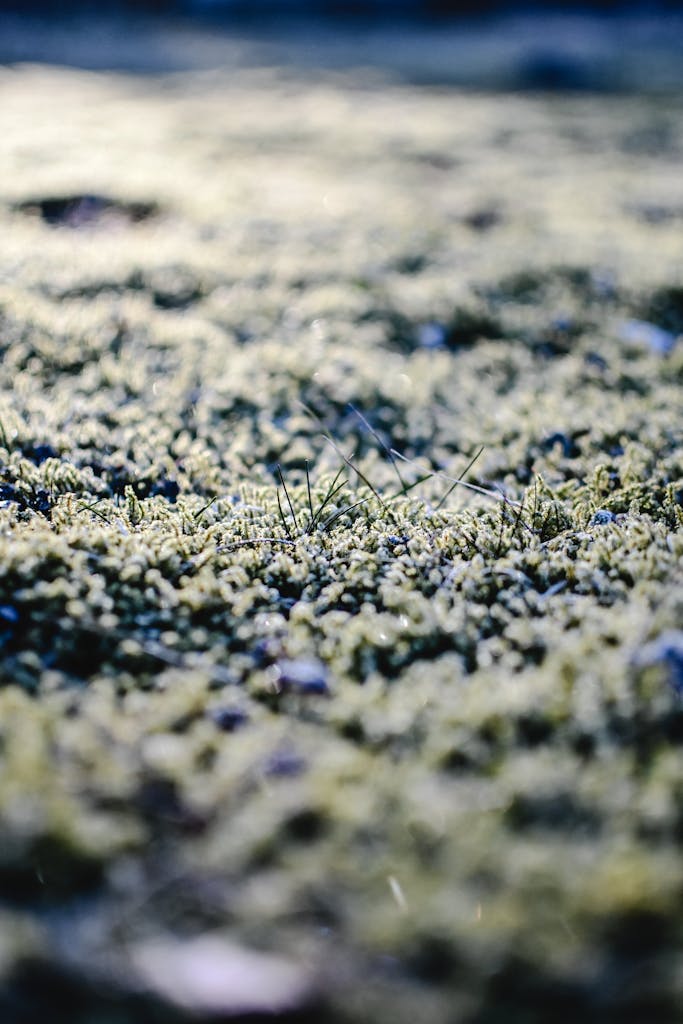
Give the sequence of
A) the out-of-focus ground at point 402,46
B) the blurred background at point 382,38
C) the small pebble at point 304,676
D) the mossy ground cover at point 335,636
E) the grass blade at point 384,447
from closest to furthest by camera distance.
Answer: the mossy ground cover at point 335,636 → the small pebble at point 304,676 → the grass blade at point 384,447 → the out-of-focus ground at point 402,46 → the blurred background at point 382,38

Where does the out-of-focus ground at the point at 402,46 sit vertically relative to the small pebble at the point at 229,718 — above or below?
above

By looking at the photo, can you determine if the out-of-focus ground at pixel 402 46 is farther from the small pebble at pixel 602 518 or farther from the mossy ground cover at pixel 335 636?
the small pebble at pixel 602 518

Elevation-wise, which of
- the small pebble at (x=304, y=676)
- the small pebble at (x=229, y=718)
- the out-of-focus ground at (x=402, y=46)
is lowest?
the small pebble at (x=229, y=718)

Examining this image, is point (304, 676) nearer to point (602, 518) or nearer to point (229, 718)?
point (229, 718)

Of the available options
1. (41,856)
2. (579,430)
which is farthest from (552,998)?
(579,430)

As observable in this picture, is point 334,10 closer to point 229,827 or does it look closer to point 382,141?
point 382,141

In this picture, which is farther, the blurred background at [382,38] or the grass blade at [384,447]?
the blurred background at [382,38]

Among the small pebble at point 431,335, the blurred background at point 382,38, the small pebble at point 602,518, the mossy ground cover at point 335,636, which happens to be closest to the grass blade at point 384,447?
the mossy ground cover at point 335,636
